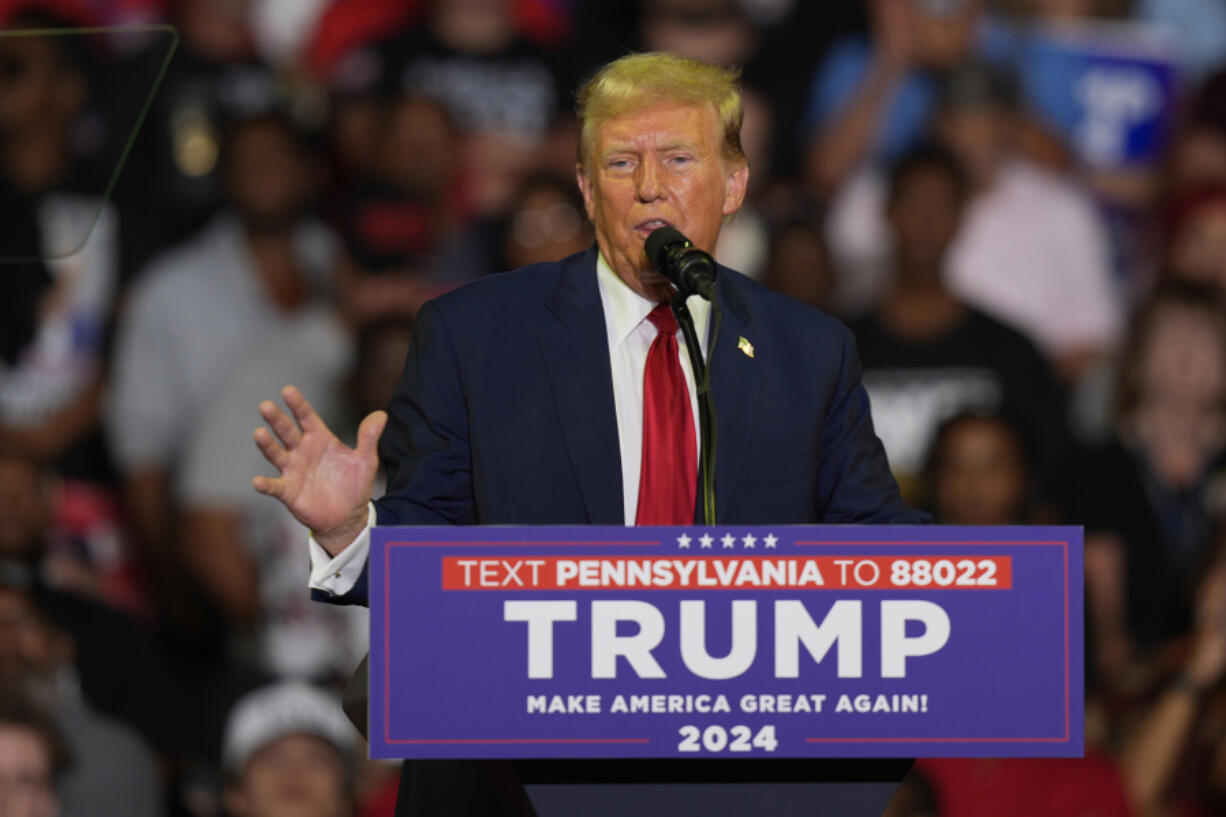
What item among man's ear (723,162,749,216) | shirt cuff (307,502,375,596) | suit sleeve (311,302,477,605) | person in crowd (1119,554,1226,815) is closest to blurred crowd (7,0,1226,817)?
person in crowd (1119,554,1226,815)

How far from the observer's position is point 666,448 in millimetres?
2281

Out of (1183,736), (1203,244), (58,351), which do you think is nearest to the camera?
(1183,736)

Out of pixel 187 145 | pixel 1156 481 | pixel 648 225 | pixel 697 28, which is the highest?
pixel 697 28

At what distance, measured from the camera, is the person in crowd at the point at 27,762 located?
393cm

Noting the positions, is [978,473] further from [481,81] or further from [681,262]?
[681,262]

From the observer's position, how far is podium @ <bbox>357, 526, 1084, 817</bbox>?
1.93m

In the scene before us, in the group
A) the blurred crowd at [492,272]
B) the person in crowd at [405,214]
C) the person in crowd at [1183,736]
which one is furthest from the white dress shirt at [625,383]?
the person in crowd at [405,214]

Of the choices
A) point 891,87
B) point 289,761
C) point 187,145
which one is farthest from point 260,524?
point 891,87

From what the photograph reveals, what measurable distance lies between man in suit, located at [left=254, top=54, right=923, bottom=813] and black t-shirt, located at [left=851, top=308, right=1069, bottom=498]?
8.37 ft

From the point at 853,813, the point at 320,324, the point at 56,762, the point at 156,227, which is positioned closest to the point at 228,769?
the point at 56,762

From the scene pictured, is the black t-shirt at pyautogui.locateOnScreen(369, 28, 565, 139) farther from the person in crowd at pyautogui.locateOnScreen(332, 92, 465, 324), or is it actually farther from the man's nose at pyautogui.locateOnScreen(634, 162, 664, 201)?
the man's nose at pyautogui.locateOnScreen(634, 162, 664, 201)

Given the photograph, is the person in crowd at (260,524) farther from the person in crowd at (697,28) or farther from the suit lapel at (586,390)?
the suit lapel at (586,390)

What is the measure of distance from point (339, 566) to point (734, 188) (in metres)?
0.75

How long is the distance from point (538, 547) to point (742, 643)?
23cm
